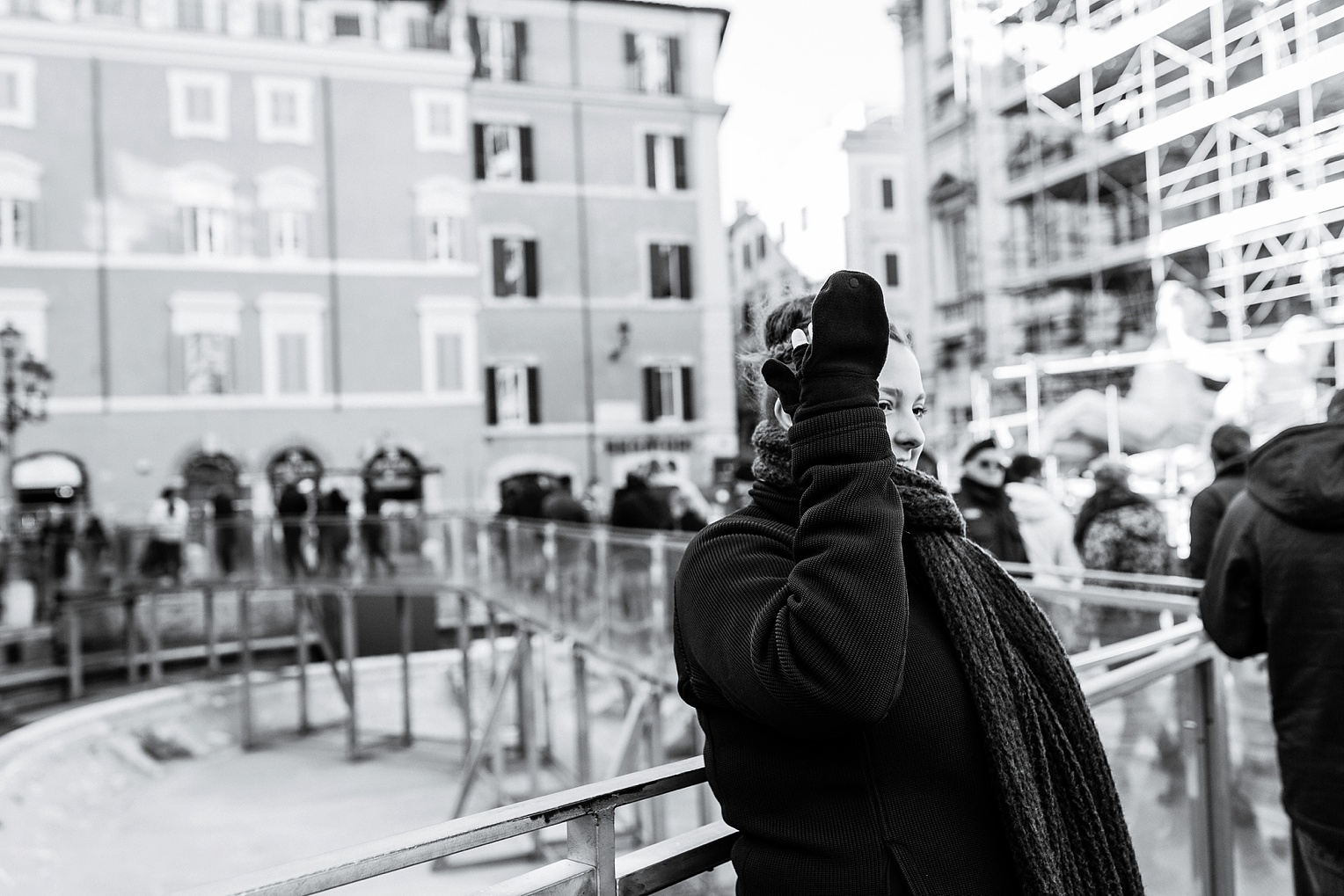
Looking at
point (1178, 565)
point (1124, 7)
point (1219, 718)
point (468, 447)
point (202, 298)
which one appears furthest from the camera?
point (468, 447)

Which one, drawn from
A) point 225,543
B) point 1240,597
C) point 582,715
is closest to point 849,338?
point 1240,597

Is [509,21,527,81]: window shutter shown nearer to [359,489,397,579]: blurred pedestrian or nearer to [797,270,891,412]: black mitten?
[359,489,397,579]: blurred pedestrian

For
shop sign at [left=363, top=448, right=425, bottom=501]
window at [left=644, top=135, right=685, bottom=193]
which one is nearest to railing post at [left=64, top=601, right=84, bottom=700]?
shop sign at [left=363, top=448, right=425, bottom=501]

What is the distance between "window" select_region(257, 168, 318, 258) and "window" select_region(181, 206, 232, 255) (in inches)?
35.2

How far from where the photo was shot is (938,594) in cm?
148

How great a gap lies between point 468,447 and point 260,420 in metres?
4.91

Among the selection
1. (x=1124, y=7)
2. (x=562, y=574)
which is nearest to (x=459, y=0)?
(x=1124, y=7)

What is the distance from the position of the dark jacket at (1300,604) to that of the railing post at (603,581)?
272 inches

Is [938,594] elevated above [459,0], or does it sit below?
below

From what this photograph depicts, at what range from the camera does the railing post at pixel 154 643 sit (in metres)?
19.8

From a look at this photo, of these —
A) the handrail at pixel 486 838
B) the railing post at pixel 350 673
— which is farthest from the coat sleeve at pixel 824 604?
the railing post at pixel 350 673

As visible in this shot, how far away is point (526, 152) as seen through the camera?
29.3 m

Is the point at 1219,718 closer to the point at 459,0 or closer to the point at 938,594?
the point at 938,594

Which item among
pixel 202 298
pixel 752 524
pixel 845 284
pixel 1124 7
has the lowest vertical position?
pixel 752 524
